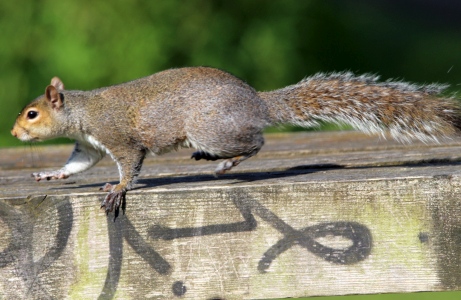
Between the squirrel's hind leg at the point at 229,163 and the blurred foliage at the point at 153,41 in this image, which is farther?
the blurred foliage at the point at 153,41

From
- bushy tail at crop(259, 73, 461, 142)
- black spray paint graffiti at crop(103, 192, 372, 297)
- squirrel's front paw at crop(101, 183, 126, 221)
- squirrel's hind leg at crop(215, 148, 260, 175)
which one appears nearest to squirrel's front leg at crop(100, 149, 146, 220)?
squirrel's front paw at crop(101, 183, 126, 221)

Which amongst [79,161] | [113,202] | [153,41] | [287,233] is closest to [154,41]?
[153,41]

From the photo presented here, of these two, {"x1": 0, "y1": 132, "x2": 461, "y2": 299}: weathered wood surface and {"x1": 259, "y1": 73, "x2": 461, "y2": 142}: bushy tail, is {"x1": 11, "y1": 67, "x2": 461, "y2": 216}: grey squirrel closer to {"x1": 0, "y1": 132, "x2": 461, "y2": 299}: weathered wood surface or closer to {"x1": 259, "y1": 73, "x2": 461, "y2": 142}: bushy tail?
{"x1": 259, "y1": 73, "x2": 461, "y2": 142}: bushy tail

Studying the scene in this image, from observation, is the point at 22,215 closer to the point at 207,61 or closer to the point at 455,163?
the point at 455,163

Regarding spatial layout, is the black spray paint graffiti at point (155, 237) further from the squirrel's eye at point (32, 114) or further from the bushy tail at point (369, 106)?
the squirrel's eye at point (32, 114)

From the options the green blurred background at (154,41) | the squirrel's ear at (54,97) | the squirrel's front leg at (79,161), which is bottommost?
the squirrel's front leg at (79,161)

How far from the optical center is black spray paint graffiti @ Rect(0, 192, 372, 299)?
6.11 feet

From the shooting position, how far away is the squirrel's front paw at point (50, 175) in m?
2.48

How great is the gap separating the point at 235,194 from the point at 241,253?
0.14 metres

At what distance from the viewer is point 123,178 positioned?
2291 mm

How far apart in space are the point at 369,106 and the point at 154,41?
2.83 meters

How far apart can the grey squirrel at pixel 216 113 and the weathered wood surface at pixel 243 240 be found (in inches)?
21.3

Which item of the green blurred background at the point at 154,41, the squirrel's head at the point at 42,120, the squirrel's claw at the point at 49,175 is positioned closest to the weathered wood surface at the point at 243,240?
the squirrel's claw at the point at 49,175

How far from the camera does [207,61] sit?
5.34m
